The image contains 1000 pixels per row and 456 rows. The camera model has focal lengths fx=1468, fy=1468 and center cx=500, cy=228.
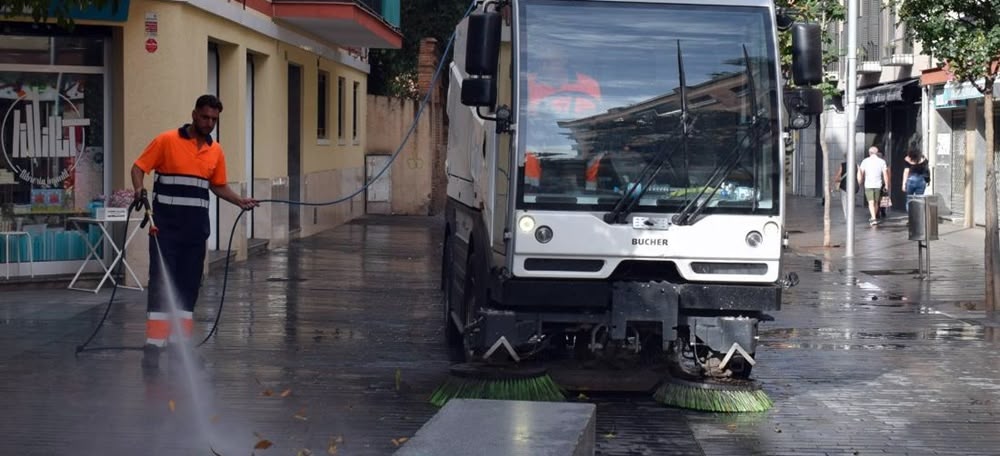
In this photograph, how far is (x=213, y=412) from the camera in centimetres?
883

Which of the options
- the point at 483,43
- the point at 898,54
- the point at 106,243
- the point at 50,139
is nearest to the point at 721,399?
the point at 483,43

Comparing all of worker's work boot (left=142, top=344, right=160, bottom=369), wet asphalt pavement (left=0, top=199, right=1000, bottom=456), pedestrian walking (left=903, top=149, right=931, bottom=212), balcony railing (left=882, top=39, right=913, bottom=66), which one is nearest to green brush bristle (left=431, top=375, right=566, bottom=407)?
wet asphalt pavement (left=0, top=199, right=1000, bottom=456)

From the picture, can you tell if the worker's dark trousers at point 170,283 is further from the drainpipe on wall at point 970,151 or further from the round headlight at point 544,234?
the drainpipe on wall at point 970,151

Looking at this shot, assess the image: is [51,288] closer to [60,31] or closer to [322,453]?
[60,31]

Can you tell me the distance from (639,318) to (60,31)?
883 cm

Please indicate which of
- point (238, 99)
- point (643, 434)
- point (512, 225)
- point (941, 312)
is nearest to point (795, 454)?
point (643, 434)

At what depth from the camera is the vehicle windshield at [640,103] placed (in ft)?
30.1

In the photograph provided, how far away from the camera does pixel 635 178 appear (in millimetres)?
9211

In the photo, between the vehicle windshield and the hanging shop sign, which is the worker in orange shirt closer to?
the vehicle windshield

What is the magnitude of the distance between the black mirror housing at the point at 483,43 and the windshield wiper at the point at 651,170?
1.15 meters

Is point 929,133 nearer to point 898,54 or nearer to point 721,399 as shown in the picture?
point 898,54

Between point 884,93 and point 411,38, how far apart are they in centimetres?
1176

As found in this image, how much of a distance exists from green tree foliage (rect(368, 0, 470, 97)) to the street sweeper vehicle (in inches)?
949

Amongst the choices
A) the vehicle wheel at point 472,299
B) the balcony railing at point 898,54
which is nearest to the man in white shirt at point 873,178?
the balcony railing at point 898,54
